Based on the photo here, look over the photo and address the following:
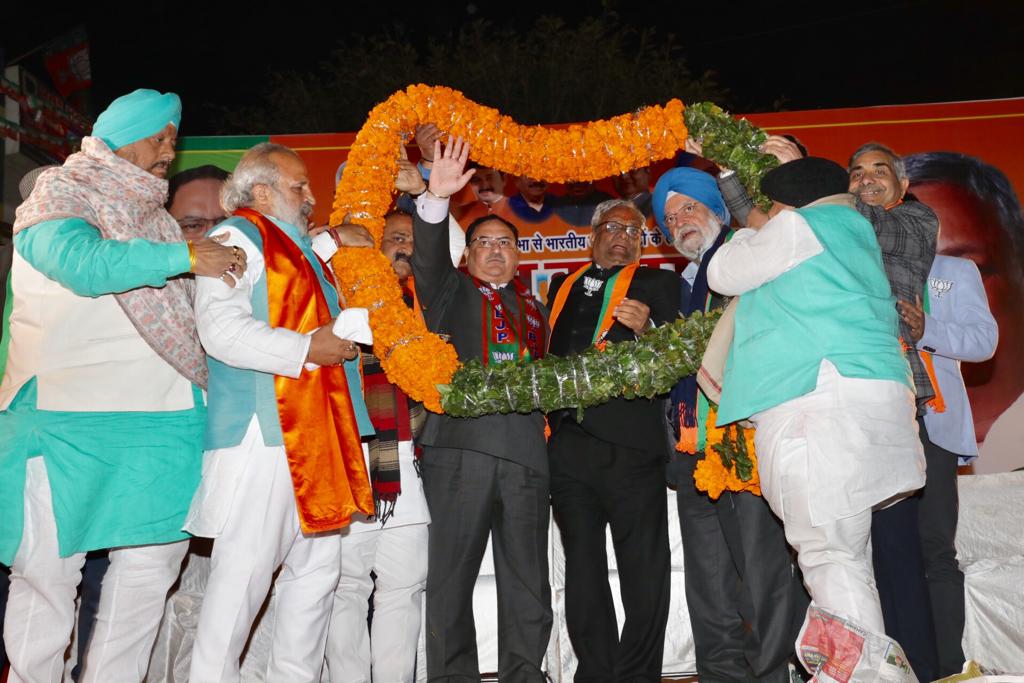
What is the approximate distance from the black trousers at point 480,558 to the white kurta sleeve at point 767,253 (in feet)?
4.20

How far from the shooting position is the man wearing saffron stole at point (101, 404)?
3.06 m

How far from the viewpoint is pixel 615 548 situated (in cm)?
402

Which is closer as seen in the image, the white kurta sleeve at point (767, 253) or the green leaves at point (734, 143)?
the white kurta sleeve at point (767, 253)

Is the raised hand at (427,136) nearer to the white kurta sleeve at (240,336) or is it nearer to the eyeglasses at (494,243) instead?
the eyeglasses at (494,243)

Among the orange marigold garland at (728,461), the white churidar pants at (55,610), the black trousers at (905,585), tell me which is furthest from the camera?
the black trousers at (905,585)

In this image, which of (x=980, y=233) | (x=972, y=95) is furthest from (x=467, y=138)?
(x=972, y=95)

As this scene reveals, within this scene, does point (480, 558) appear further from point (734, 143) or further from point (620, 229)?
point (734, 143)

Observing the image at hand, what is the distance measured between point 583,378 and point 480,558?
91 cm

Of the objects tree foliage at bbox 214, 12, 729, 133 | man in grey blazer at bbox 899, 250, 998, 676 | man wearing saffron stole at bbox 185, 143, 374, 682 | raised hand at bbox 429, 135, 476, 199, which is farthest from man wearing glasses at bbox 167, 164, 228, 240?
man in grey blazer at bbox 899, 250, 998, 676

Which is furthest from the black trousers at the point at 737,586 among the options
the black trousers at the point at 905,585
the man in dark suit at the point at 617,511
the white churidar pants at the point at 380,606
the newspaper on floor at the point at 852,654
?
the white churidar pants at the point at 380,606

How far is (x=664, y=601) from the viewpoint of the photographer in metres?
3.96

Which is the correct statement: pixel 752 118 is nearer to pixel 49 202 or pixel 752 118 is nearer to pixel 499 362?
pixel 499 362

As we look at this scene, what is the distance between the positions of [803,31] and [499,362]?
10.8m

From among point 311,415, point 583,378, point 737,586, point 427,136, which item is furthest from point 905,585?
point 427,136
